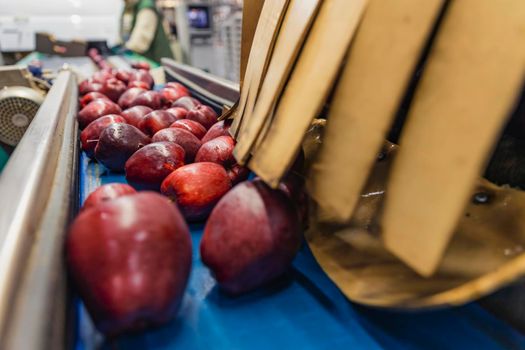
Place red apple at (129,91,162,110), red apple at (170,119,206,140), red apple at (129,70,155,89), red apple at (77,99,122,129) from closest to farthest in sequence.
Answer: red apple at (170,119,206,140), red apple at (77,99,122,129), red apple at (129,91,162,110), red apple at (129,70,155,89)

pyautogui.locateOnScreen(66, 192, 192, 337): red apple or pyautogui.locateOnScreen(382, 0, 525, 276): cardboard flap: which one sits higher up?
pyautogui.locateOnScreen(382, 0, 525, 276): cardboard flap

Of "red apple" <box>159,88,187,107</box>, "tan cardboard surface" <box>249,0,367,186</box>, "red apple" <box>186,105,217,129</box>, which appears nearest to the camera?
"tan cardboard surface" <box>249,0,367,186</box>

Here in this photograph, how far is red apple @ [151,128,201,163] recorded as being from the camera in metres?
1.12

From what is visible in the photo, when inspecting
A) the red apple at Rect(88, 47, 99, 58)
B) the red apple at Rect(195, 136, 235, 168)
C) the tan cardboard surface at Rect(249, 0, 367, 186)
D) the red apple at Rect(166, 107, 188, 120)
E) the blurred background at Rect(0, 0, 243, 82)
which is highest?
the tan cardboard surface at Rect(249, 0, 367, 186)

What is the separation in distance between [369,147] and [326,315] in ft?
1.00

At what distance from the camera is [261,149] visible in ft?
2.18

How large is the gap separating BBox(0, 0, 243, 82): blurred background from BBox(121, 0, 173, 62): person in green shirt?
83 centimetres

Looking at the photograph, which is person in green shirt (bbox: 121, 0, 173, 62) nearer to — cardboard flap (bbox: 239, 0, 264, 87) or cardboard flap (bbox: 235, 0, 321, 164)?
cardboard flap (bbox: 239, 0, 264, 87)

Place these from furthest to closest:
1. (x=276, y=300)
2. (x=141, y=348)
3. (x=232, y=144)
A: (x=232, y=144) < (x=276, y=300) < (x=141, y=348)

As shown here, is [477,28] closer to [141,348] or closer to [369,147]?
[369,147]

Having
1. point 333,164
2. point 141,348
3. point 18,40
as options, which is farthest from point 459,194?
point 18,40

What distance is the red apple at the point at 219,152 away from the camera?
3.23 feet

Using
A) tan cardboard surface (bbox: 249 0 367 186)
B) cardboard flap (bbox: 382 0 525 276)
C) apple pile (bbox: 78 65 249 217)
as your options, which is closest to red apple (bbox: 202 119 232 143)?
apple pile (bbox: 78 65 249 217)

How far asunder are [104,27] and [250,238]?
7167mm
